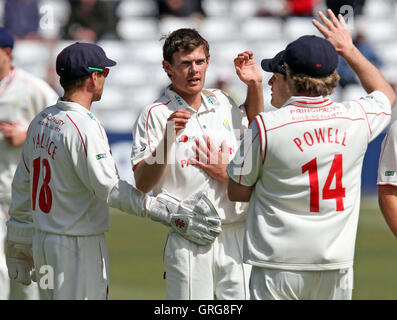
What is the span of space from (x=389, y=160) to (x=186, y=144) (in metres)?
1.31

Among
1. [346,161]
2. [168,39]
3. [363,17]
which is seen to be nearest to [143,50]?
[363,17]

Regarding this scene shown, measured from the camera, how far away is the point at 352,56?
4574 millimetres

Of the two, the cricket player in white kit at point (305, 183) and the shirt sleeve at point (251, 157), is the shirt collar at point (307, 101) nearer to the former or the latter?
the cricket player in white kit at point (305, 183)

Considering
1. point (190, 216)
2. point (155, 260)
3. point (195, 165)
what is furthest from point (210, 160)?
point (155, 260)

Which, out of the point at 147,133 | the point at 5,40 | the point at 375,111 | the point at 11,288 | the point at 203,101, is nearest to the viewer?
the point at 375,111

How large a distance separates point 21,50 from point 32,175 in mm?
11775

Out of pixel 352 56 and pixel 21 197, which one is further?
pixel 21 197

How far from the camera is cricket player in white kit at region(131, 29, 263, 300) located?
16.3 feet

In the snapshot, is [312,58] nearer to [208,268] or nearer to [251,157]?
[251,157]

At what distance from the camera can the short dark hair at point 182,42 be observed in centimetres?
502

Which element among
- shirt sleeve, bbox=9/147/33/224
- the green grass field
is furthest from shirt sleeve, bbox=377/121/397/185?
the green grass field

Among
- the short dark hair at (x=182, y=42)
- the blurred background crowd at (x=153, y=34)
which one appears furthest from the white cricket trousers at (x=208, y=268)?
the blurred background crowd at (x=153, y=34)

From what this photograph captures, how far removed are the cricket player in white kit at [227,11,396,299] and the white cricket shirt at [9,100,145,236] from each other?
0.79 metres

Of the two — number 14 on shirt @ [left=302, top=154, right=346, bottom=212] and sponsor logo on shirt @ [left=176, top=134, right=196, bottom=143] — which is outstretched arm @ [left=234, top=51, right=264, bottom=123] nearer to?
sponsor logo on shirt @ [left=176, top=134, right=196, bottom=143]
